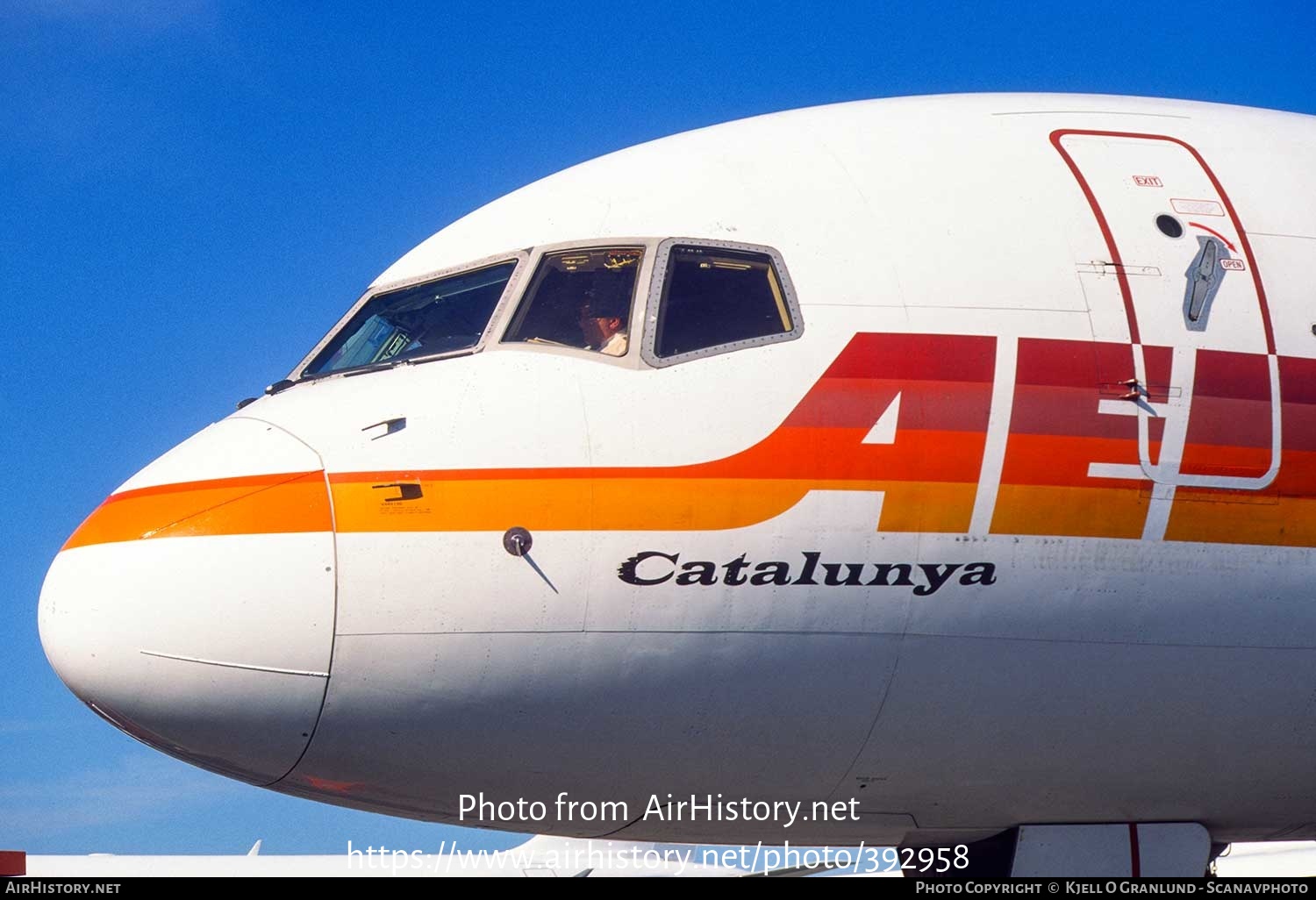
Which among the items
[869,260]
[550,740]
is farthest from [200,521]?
[869,260]

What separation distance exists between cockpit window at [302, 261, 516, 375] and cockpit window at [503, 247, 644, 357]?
24 cm

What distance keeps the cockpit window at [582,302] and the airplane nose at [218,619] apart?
1.46 metres

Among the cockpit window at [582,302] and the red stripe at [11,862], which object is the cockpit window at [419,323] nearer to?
the cockpit window at [582,302]

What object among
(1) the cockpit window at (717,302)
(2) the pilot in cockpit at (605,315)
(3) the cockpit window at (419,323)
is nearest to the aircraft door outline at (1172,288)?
(1) the cockpit window at (717,302)

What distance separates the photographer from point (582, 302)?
8273mm

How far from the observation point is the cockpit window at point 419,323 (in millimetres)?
8359

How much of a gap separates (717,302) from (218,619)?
3.13 m

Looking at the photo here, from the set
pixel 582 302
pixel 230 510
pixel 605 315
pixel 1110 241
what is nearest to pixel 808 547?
pixel 605 315

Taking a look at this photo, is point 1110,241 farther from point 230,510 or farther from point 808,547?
point 230,510

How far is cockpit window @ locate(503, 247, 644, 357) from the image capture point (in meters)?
8.08

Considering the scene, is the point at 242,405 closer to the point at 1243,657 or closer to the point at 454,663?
the point at 454,663

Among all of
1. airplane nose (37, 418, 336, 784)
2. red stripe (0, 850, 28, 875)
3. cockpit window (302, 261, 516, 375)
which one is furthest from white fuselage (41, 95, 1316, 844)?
red stripe (0, 850, 28, 875)

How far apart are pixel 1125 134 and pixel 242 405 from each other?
564 cm

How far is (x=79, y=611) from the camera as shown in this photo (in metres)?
7.46
